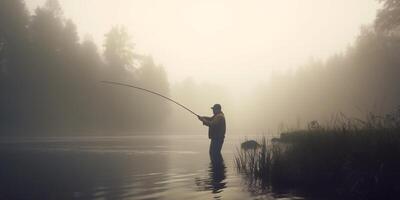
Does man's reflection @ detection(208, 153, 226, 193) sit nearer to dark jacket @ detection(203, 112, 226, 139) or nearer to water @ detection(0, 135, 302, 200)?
water @ detection(0, 135, 302, 200)

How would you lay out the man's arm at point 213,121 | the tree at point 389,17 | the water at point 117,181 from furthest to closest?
the tree at point 389,17, the man's arm at point 213,121, the water at point 117,181

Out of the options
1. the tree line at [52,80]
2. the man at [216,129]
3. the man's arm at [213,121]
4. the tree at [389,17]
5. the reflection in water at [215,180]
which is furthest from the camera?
the tree line at [52,80]

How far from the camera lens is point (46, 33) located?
185ft

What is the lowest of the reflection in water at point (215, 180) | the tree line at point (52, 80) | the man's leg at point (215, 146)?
the reflection in water at point (215, 180)

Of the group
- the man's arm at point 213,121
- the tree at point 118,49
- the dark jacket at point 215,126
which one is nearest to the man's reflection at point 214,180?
the dark jacket at point 215,126

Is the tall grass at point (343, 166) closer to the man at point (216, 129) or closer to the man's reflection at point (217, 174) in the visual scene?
the man's reflection at point (217, 174)

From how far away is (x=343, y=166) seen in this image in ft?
39.7

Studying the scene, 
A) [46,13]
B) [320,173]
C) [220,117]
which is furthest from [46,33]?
[320,173]

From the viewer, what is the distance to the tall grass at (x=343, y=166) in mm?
11117

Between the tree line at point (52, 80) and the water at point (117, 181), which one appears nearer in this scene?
the water at point (117, 181)

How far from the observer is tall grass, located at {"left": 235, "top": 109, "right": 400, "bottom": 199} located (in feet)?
36.5

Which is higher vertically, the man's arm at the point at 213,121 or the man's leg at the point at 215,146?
the man's arm at the point at 213,121

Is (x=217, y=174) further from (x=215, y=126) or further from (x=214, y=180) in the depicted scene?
(x=215, y=126)

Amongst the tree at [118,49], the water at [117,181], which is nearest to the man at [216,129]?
the water at [117,181]
